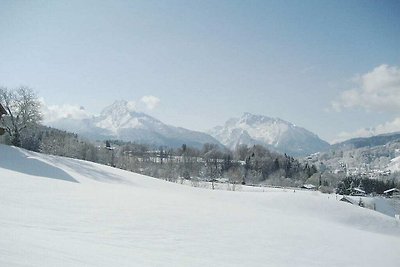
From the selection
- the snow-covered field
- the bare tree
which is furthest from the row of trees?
the snow-covered field

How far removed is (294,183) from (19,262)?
13319 centimetres

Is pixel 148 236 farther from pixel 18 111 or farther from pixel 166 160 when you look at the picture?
pixel 166 160

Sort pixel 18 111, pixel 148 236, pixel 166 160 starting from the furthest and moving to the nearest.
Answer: pixel 166 160 < pixel 18 111 < pixel 148 236

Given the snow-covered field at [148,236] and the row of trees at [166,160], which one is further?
the row of trees at [166,160]

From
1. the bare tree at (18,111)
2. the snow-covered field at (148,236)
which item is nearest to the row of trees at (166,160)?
the bare tree at (18,111)

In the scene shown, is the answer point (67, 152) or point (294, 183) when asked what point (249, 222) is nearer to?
point (67, 152)

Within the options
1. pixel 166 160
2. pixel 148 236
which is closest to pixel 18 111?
pixel 148 236

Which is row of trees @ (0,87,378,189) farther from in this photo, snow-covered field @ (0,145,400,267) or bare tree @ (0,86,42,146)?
snow-covered field @ (0,145,400,267)

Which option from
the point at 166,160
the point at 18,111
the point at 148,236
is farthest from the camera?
the point at 166,160

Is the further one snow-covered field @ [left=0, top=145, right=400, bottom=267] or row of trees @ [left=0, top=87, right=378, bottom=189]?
row of trees @ [left=0, top=87, right=378, bottom=189]

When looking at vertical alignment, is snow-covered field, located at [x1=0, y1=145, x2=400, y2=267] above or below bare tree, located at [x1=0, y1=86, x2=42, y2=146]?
below

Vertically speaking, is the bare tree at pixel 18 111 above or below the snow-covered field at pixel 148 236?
above

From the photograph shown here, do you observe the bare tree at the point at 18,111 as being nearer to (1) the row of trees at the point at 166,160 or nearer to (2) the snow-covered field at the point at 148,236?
(1) the row of trees at the point at 166,160

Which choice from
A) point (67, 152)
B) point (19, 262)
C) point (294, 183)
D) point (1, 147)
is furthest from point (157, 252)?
point (294, 183)
